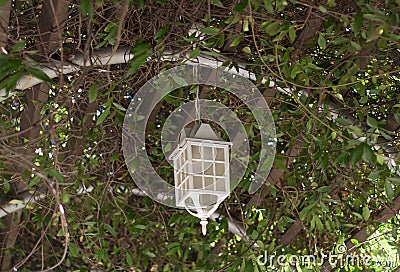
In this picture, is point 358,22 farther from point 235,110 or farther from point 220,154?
point 235,110

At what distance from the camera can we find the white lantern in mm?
1710

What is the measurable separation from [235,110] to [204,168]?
693 millimetres

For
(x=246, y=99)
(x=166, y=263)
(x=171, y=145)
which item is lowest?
(x=166, y=263)

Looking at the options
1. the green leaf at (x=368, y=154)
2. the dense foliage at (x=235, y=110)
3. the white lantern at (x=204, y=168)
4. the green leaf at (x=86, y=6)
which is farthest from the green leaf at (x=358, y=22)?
the green leaf at (x=86, y=6)

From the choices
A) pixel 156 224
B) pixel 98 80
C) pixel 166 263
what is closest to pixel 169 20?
pixel 98 80

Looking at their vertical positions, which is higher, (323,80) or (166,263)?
(323,80)

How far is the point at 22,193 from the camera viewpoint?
2887 millimetres

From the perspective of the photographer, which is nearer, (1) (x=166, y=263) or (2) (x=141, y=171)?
(2) (x=141, y=171)

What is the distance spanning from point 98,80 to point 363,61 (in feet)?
2.69

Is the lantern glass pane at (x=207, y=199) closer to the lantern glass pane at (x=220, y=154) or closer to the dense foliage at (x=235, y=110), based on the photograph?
the lantern glass pane at (x=220, y=154)

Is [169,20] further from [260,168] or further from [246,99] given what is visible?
[260,168]

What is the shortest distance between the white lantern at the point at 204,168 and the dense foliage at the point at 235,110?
0.72 feet

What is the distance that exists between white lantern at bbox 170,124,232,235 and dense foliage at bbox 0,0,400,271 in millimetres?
219

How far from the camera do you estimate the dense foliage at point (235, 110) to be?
1860 millimetres
